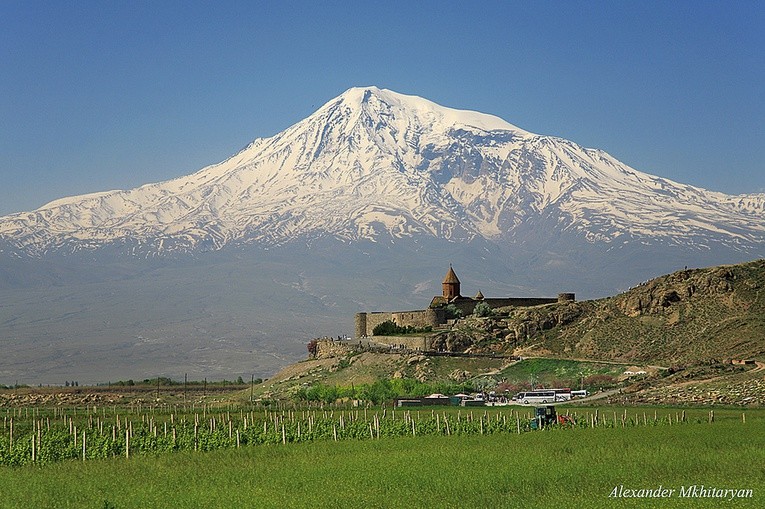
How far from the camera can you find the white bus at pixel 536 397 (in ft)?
237

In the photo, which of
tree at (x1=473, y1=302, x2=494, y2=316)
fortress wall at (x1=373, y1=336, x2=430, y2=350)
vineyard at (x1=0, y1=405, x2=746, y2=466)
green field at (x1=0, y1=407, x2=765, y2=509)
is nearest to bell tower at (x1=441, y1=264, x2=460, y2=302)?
tree at (x1=473, y1=302, x2=494, y2=316)

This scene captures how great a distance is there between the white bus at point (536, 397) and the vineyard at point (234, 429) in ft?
18.3

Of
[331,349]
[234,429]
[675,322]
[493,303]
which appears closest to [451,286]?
[493,303]

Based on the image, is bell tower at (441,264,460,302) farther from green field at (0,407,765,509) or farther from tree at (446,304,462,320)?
green field at (0,407,765,509)

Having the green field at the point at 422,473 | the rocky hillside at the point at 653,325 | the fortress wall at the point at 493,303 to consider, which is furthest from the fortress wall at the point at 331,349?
the green field at the point at 422,473

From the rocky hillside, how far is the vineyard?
80.7ft

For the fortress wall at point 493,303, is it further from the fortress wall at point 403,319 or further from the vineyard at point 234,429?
the vineyard at point 234,429

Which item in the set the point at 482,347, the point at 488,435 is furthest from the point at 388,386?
the point at 488,435

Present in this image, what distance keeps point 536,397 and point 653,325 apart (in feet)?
74.5

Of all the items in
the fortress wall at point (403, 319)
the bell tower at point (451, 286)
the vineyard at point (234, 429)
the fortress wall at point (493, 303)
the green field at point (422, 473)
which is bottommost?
the green field at point (422, 473)

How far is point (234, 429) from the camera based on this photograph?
5328 cm

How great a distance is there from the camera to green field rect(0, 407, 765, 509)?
31.2 meters

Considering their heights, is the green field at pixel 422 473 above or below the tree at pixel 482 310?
below

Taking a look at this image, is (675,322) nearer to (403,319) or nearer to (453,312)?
(453,312)
